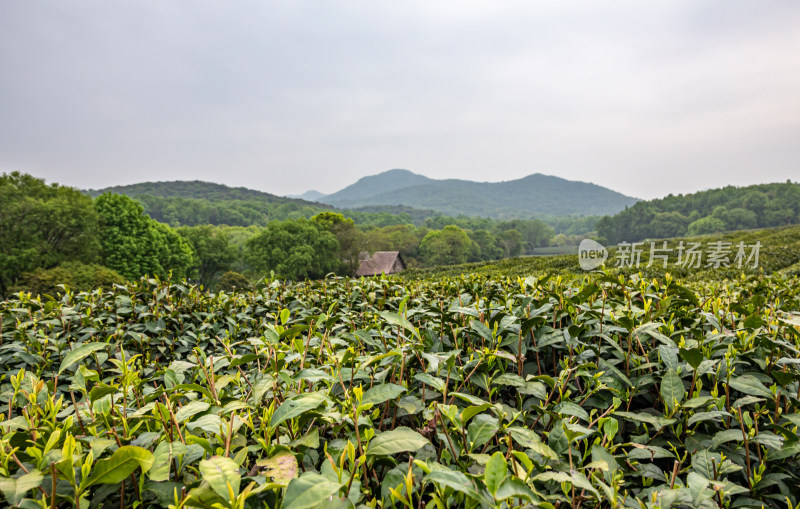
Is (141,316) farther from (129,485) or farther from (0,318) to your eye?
(129,485)

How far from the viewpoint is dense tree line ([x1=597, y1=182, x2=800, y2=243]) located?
253 ft

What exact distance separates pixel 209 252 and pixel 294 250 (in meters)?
13.1

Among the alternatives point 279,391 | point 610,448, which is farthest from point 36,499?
point 610,448

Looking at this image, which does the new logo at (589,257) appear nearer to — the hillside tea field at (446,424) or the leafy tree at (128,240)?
the hillside tea field at (446,424)

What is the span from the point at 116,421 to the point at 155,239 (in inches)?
1292

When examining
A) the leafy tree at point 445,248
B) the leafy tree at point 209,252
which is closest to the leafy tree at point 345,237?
the leafy tree at point 209,252

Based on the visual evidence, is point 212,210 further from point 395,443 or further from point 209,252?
point 395,443

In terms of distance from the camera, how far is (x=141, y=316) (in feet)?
8.22

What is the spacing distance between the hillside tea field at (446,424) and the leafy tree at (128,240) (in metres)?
27.6

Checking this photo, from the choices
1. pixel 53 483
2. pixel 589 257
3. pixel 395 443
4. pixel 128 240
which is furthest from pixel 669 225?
pixel 53 483

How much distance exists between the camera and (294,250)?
1369 inches

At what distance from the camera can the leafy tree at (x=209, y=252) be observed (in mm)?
40531

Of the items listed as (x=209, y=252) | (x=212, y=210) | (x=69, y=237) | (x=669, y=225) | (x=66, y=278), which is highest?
(x=212, y=210)

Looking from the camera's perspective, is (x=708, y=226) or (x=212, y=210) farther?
(x=212, y=210)
